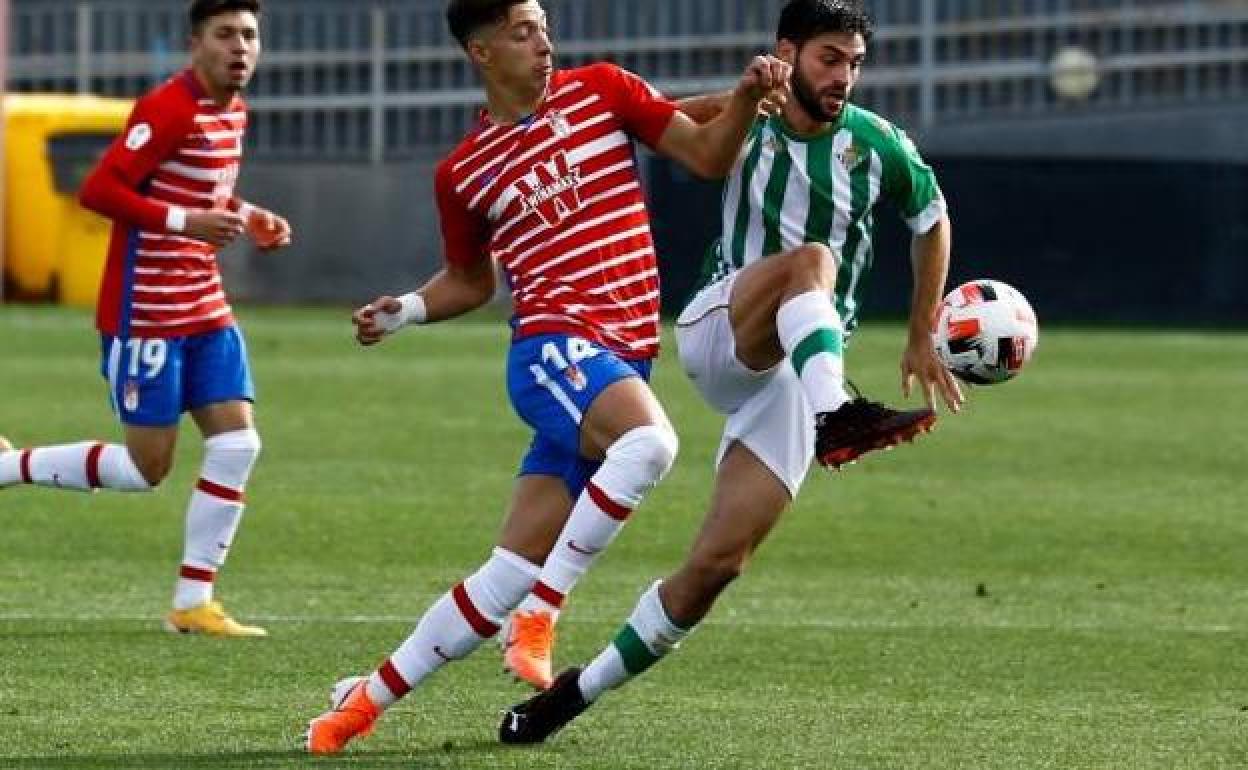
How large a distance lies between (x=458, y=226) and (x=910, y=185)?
1124mm

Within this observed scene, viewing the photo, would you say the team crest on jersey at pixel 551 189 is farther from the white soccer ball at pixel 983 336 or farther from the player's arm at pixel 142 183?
the player's arm at pixel 142 183

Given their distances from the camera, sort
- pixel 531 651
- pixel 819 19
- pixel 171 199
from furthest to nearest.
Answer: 1. pixel 171 199
2. pixel 531 651
3. pixel 819 19

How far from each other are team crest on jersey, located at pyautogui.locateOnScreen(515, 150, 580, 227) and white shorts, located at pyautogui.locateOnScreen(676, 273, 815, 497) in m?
0.46

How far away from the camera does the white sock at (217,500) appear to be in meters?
9.89

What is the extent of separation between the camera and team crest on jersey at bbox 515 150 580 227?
739cm

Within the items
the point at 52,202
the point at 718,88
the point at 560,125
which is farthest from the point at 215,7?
the point at 718,88

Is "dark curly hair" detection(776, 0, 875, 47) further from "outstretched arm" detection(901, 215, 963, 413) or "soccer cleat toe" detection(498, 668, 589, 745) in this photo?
"soccer cleat toe" detection(498, 668, 589, 745)

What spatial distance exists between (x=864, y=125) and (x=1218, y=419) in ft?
34.3

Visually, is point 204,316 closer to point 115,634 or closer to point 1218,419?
point 115,634

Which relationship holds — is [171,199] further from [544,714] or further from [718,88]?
[718,88]

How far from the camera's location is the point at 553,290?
734 cm

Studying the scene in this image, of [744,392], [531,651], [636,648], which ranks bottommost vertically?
[531,651]

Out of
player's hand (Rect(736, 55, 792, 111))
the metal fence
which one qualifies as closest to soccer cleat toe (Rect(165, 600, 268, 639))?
player's hand (Rect(736, 55, 792, 111))

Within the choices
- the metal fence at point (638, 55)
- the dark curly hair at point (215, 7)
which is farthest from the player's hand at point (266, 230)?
the metal fence at point (638, 55)
